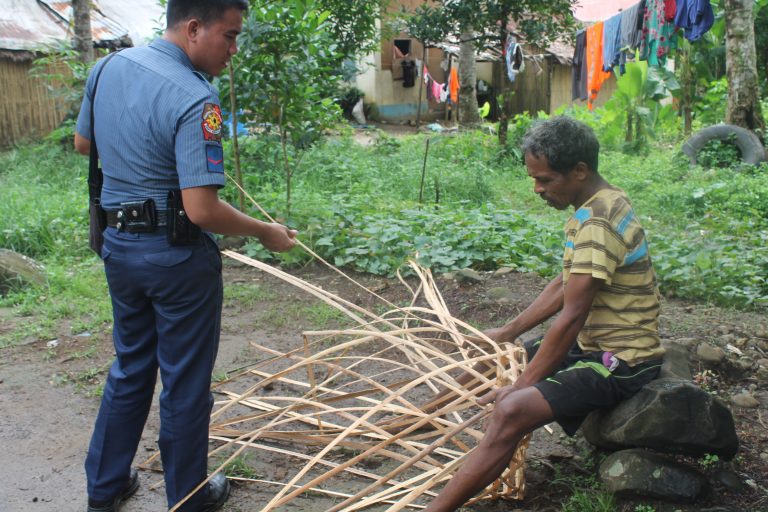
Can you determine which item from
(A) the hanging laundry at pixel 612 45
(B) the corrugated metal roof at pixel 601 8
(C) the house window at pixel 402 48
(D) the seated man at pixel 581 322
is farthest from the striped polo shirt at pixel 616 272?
(B) the corrugated metal roof at pixel 601 8

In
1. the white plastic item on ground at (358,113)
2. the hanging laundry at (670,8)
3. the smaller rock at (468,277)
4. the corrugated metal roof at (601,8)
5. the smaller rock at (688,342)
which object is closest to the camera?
the smaller rock at (688,342)

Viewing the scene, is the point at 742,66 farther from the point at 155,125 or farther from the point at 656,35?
the point at 155,125

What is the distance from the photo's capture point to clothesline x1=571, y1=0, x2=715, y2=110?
36.1 feet

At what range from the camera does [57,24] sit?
44.5ft

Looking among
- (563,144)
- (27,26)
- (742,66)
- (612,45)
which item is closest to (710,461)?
(563,144)

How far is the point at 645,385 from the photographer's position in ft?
8.59

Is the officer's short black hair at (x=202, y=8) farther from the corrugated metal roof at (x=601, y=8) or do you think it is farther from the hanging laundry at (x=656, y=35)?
the corrugated metal roof at (x=601, y=8)

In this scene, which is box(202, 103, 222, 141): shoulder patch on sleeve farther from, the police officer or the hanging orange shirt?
the hanging orange shirt

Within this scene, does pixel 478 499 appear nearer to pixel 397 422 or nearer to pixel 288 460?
pixel 397 422

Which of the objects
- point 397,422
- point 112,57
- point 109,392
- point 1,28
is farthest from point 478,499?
point 1,28

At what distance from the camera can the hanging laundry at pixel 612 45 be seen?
14430mm

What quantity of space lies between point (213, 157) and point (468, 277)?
323 centimetres

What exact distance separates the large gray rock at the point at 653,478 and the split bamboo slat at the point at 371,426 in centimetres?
35

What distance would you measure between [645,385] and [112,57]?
7.51ft
